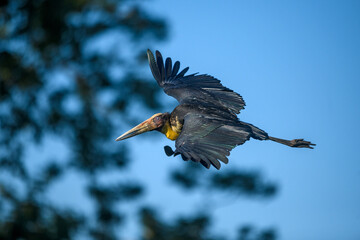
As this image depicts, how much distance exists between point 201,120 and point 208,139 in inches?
9.6

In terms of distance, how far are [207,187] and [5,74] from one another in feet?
15.9

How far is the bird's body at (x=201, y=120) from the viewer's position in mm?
2775

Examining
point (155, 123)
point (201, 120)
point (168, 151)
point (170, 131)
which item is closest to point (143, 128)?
point (155, 123)

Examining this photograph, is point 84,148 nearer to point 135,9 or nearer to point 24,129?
point 24,129

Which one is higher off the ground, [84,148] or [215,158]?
[84,148]

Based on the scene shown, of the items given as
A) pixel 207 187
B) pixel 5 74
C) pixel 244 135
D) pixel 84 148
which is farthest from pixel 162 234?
pixel 244 135

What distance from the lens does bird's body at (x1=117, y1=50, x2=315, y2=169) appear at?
9.11 feet

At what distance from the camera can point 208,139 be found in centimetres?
291

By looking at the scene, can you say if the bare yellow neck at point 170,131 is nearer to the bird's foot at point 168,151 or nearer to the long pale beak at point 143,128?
the long pale beak at point 143,128

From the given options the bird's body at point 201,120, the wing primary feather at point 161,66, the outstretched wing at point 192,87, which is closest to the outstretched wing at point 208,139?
the bird's body at point 201,120

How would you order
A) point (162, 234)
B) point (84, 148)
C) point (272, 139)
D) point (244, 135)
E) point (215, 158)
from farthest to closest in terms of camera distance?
1. point (84, 148)
2. point (162, 234)
3. point (272, 139)
4. point (244, 135)
5. point (215, 158)

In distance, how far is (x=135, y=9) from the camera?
12289 millimetres

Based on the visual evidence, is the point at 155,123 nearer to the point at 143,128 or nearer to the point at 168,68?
the point at 143,128

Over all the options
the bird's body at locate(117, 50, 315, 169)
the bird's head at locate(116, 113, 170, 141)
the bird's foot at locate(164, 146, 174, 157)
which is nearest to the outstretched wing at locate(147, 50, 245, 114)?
the bird's body at locate(117, 50, 315, 169)
